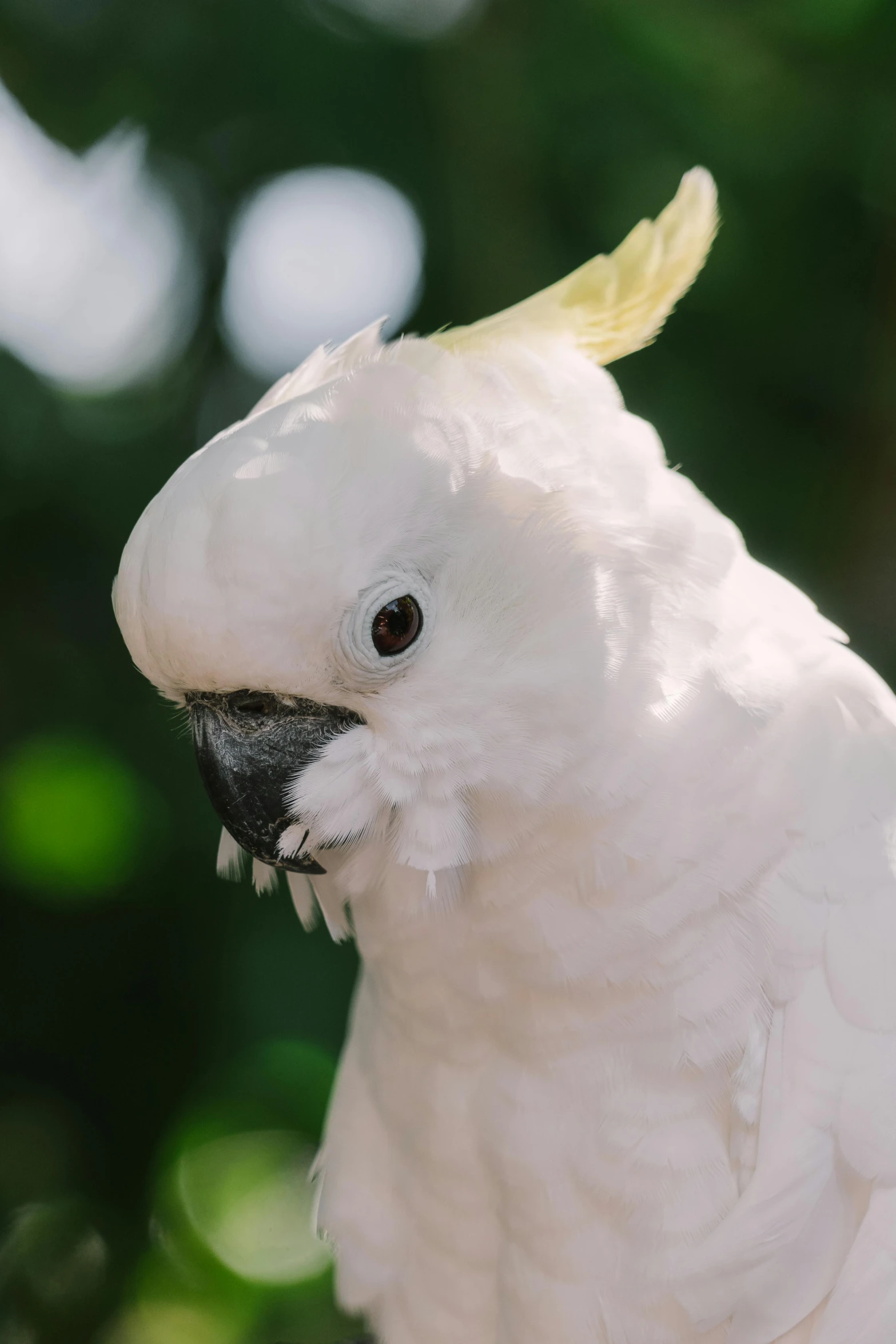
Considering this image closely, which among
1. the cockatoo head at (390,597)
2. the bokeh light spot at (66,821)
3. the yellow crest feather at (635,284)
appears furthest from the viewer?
the bokeh light spot at (66,821)

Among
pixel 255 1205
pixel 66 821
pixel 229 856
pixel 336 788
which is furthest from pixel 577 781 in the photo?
pixel 255 1205

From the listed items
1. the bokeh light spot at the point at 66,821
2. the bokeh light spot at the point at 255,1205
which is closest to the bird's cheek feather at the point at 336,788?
the bokeh light spot at the point at 66,821

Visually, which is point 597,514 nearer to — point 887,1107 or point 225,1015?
point 887,1107

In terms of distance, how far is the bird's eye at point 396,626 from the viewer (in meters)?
0.73

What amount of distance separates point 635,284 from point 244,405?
76 cm

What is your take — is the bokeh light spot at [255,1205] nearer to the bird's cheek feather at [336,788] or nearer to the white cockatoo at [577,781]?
the white cockatoo at [577,781]

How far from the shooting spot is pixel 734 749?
83cm

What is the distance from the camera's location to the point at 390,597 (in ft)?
2.39

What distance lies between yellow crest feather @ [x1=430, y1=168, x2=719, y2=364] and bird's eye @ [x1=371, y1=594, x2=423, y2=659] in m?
0.29

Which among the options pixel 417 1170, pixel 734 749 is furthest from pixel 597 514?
pixel 417 1170

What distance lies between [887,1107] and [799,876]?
0.61ft

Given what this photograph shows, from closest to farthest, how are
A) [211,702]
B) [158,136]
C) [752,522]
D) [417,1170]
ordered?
[211,702] < [417,1170] < [158,136] < [752,522]

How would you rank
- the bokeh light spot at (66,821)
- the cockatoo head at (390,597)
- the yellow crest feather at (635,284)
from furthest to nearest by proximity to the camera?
the bokeh light spot at (66,821), the yellow crest feather at (635,284), the cockatoo head at (390,597)

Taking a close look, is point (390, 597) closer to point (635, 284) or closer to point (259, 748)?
point (259, 748)
